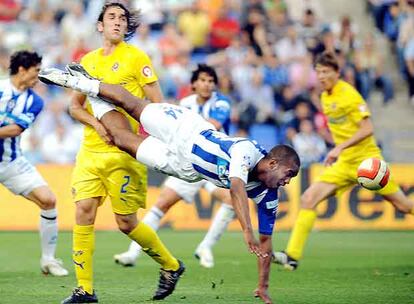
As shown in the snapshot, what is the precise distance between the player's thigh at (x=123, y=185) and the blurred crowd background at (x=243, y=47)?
36.6ft

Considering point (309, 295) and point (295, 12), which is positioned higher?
point (295, 12)

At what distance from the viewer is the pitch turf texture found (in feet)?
35.1

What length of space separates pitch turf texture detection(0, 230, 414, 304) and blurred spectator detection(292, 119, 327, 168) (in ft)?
10.5

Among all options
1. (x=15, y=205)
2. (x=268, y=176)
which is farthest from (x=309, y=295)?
(x=15, y=205)

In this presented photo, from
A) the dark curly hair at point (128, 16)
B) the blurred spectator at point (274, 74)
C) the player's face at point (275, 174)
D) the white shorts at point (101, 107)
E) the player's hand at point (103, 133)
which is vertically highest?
the blurred spectator at point (274, 74)

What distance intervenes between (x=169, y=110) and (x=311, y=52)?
13.8m

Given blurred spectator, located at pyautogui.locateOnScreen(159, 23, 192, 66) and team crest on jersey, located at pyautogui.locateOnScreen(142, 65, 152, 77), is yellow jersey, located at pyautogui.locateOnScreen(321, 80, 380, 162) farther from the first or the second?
blurred spectator, located at pyautogui.locateOnScreen(159, 23, 192, 66)

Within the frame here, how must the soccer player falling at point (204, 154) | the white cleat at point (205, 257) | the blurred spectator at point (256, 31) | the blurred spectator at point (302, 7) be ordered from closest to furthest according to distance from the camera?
the soccer player falling at point (204, 154)
the white cleat at point (205, 257)
the blurred spectator at point (256, 31)
the blurred spectator at point (302, 7)

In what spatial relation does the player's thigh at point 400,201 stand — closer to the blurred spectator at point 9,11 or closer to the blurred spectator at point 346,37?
the blurred spectator at point 346,37

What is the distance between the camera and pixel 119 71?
1051cm

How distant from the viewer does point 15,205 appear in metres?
19.2

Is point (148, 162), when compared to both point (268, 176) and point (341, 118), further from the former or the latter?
point (341, 118)

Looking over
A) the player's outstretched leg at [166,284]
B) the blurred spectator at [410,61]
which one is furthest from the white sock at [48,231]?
the blurred spectator at [410,61]

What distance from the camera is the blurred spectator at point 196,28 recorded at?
24156mm
